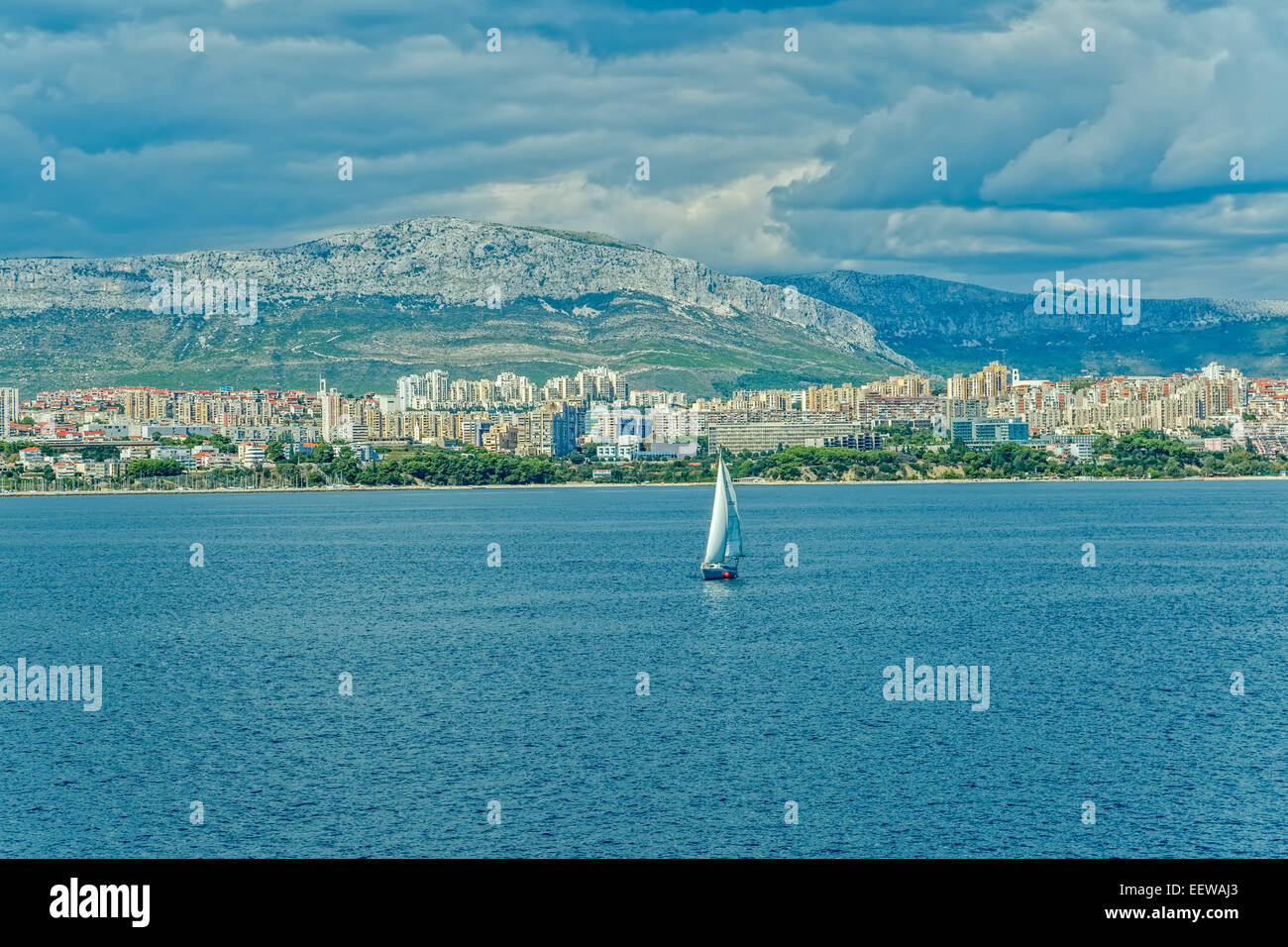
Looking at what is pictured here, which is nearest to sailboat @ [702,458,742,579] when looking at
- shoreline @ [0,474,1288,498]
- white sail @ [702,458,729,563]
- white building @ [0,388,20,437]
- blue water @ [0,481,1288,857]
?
white sail @ [702,458,729,563]

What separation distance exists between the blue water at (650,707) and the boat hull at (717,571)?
39cm

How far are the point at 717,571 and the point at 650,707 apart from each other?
18025mm

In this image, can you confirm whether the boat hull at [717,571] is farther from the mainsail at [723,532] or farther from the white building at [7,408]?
the white building at [7,408]

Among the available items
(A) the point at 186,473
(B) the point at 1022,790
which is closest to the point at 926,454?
(A) the point at 186,473

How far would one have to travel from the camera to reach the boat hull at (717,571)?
38531mm

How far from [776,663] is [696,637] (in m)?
3.82

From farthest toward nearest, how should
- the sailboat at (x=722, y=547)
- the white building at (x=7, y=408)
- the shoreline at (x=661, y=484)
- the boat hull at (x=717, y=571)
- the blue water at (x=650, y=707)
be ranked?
the white building at (x=7, y=408)
the shoreline at (x=661, y=484)
the boat hull at (x=717, y=571)
the sailboat at (x=722, y=547)
the blue water at (x=650, y=707)

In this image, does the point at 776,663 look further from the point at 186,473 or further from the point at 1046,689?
the point at 186,473

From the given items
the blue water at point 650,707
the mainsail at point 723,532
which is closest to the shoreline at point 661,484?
the blue water at point 650,707

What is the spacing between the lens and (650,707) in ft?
67.7

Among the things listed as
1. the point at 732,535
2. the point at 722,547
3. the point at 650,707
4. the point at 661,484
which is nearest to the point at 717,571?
the point at 722,547

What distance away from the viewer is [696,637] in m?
28.2

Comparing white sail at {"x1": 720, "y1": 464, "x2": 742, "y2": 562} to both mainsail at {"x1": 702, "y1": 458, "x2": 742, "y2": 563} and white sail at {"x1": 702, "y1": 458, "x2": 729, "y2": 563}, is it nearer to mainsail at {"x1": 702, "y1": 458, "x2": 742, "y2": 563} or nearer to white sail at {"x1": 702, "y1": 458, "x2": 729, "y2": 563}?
mainsail at {"x1": 702, "y1": 458, "x2": 742, "y2": 563}
